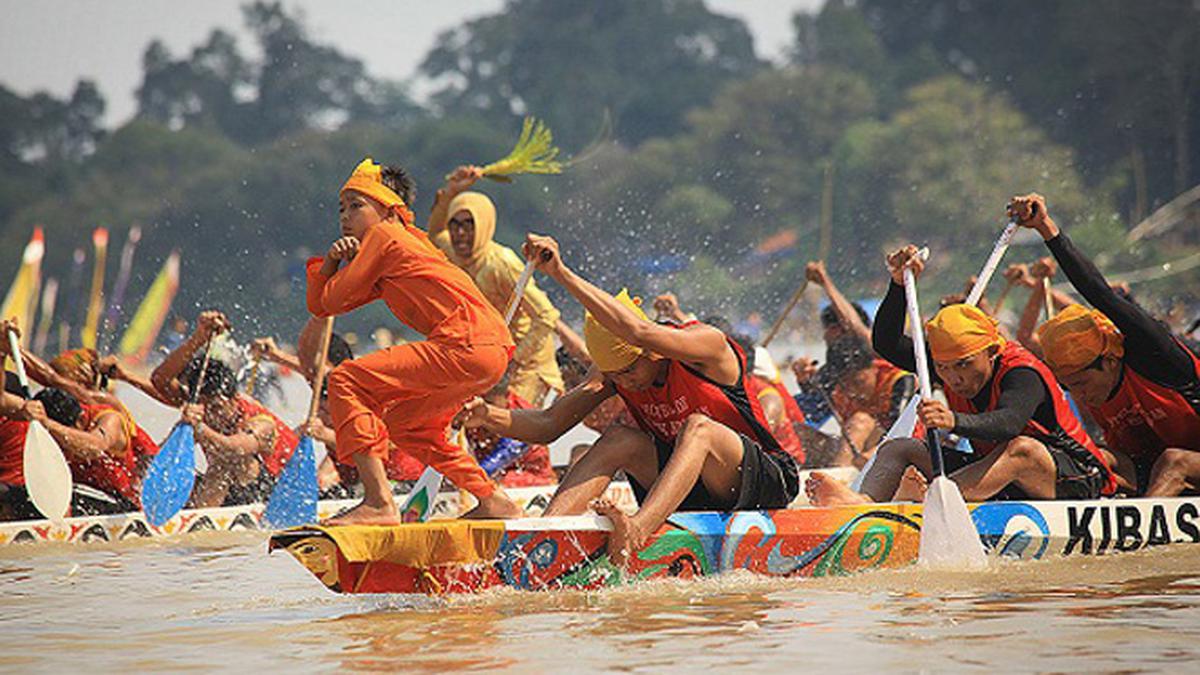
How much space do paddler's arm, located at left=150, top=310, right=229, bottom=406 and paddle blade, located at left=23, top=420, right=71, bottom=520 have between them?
108cm

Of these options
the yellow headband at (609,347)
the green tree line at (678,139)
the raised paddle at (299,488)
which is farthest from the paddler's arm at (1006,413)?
the green tree line at (678,139)

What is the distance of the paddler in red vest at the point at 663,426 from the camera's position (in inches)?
244

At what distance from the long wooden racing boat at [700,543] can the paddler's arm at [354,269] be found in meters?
0.92

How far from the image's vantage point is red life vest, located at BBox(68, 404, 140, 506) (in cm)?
923

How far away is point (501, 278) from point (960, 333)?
399cm

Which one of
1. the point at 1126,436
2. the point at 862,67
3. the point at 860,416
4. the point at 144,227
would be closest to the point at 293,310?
the point at 144,227

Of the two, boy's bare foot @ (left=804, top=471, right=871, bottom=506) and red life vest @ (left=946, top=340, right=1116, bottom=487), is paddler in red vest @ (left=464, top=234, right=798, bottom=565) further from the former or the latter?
red life vest @ (left=946, top=340, right=1116, bottom=487)

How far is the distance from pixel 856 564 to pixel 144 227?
5002 centimetres

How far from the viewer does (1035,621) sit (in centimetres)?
554

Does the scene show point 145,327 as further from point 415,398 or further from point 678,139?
point 678,139

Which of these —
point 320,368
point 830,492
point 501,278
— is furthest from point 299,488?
point 830,492

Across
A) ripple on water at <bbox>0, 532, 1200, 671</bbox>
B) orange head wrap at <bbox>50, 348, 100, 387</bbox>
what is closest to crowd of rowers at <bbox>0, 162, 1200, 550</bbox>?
ripple on water at <bbox>0, 532, 1200, 671</bbox>

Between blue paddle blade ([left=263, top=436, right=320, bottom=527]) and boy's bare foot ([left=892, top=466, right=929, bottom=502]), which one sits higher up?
blue paddle blade ([left=263, top=436, right=320, bottom=527])

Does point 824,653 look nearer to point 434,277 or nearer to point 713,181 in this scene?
point 434,277
